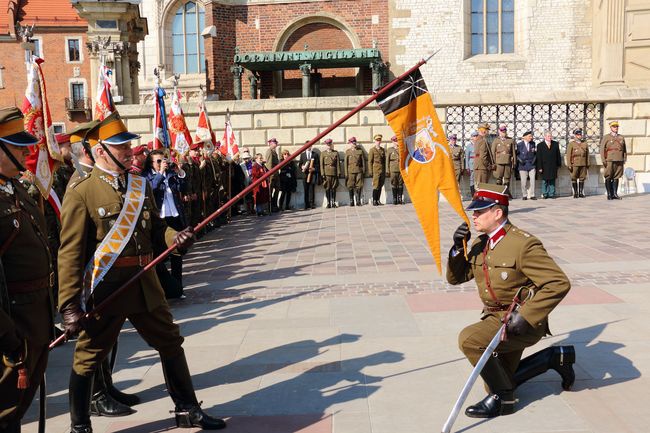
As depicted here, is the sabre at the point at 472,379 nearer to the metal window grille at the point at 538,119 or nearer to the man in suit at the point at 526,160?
the man in suit at the point at 526,160

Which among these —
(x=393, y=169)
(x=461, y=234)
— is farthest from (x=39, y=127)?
(x=393, y=169)

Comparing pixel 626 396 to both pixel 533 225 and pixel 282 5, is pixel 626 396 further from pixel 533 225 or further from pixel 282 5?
pixel 282 5

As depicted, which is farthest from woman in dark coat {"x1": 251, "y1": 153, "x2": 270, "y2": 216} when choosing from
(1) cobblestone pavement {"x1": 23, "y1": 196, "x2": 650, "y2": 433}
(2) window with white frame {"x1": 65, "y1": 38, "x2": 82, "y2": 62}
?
(2) window with white frame {"x1": 65, "y1": 38, "x2": 82, "y2": 62}

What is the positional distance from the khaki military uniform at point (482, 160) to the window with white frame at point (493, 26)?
1301 centimetres

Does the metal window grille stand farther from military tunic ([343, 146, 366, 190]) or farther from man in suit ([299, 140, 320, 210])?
man in suit ([299, 140, 320, 210])

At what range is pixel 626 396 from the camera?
4.50 meters

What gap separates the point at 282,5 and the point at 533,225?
65.4 ft

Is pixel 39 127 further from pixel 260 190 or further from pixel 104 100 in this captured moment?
pixel 260 190

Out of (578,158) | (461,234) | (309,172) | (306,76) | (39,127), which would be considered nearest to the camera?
(461,234)

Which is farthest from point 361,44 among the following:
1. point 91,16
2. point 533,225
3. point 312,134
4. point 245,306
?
point 245,306

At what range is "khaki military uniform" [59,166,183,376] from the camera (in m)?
4.00

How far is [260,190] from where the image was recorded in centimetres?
1753

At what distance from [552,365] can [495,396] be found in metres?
0.54

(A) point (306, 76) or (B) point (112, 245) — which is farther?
(A) point (306, 76)
